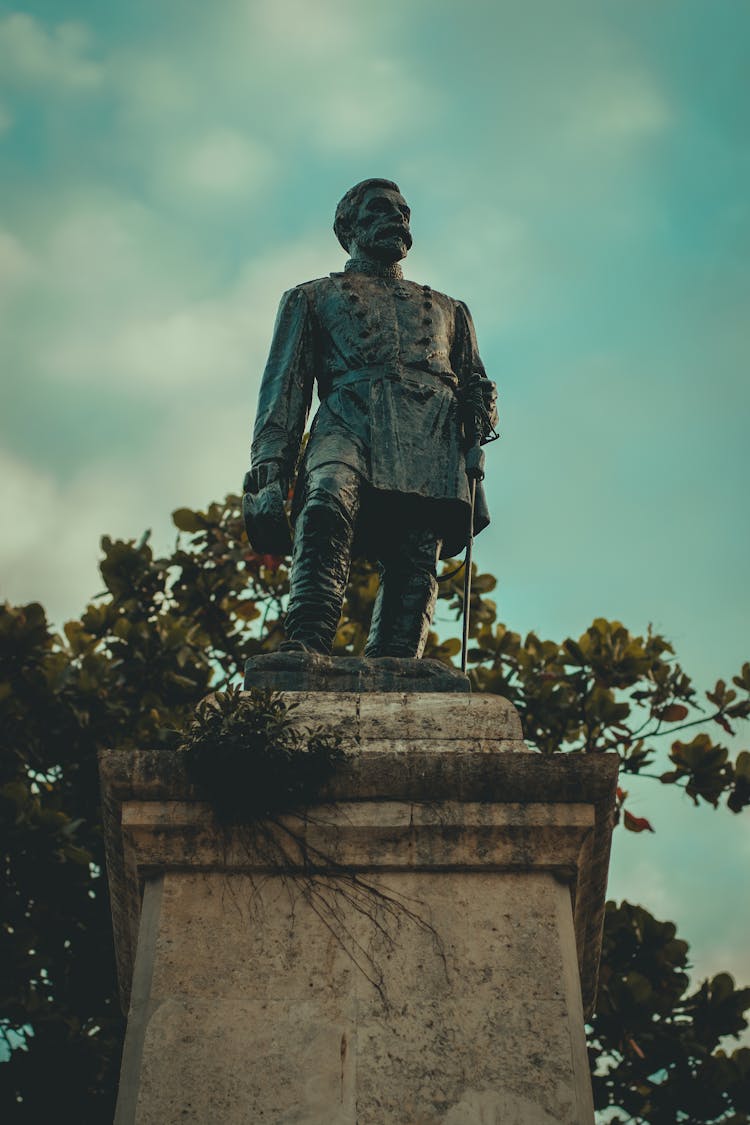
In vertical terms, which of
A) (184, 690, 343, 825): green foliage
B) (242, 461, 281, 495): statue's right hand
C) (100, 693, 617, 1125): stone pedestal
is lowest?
(100, 693, 617, 1125): stone pedestal

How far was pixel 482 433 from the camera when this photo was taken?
562 centimetres

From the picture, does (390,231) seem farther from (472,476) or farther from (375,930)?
(375,930)

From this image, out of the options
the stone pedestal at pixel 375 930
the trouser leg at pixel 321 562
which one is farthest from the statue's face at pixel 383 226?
the stone pedestal at pixel 375 930

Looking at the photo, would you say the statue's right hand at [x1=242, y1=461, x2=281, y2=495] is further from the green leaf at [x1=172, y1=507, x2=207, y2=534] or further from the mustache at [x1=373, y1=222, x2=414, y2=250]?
the green leaf at [x1=172, y1=507, x2=207, y2=534]

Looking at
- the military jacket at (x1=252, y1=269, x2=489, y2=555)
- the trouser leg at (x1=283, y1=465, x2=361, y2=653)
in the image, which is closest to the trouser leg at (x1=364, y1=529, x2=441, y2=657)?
the military jacket at (x1=252, y1=269, x2=489, y2=555)

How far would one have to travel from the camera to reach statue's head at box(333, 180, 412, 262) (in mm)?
6141

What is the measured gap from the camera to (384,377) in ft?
18.3

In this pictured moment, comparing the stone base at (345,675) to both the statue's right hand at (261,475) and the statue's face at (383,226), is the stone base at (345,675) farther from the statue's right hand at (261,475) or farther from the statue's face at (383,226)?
the statue's face at (383,226)

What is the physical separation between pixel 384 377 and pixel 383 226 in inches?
39.3

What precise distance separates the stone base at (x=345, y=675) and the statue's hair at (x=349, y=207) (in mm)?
2513

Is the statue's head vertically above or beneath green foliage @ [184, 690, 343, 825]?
above

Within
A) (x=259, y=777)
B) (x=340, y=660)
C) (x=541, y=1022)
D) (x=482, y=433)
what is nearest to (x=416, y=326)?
(x=482, y=433)

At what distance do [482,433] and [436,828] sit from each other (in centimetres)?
209

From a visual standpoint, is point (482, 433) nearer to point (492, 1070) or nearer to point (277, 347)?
point (277, 347)
